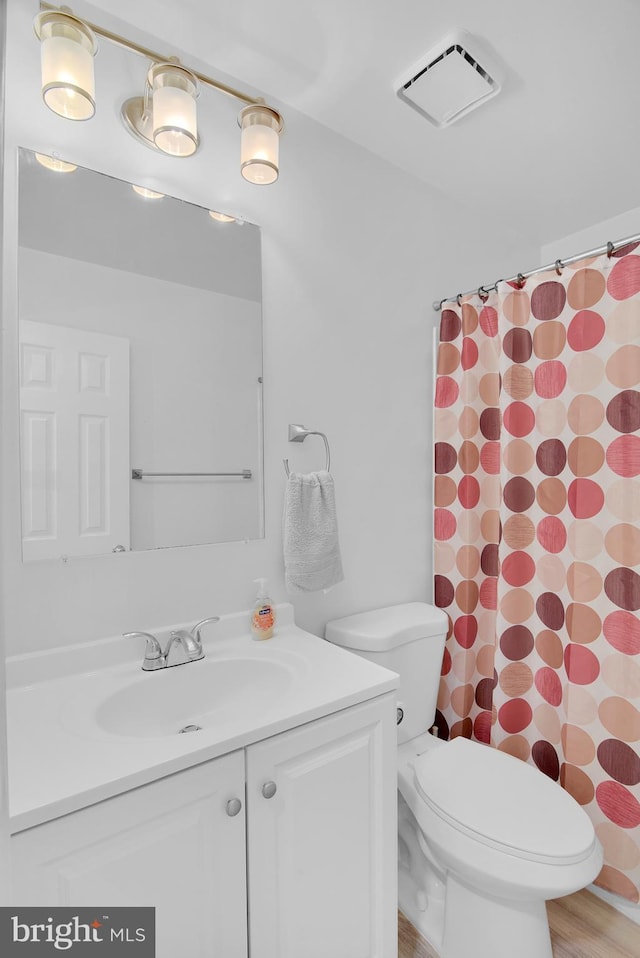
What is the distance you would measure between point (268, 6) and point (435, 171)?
83cm

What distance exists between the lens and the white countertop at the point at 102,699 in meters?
0.80

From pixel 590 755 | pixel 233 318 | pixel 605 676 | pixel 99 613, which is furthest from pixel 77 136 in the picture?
pixel 590 755

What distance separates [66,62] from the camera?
1.08 metres

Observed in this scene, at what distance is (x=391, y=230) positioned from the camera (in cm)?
182

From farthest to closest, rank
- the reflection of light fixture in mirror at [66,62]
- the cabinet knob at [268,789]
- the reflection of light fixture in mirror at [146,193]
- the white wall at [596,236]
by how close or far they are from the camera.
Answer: the white wall at [596,236] → the reflection of light fixture in mirror at [146,193] → the reflection of light fixture in mirror at [66,62] → the cabinet knob at [268,789]

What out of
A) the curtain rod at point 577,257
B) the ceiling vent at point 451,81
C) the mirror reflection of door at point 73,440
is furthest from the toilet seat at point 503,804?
the ceiling vent at point 451,81

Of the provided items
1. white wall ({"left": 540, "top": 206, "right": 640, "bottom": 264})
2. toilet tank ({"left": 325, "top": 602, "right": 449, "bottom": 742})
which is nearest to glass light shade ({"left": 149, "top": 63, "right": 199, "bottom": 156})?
toilet tank ({"left": 325, "top": 602, "right": 449, "bottom": 742})

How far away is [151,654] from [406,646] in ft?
2.56

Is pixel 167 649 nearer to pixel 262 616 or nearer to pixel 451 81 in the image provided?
pixel 262 616

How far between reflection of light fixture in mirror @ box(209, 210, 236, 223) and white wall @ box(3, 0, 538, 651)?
0.03m

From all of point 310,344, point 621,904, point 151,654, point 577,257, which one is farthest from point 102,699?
point 577,257

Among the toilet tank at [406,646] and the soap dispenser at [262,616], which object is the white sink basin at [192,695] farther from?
the toilet tank at [406,646]

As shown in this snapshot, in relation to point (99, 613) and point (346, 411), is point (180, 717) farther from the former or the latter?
point (346, 411)

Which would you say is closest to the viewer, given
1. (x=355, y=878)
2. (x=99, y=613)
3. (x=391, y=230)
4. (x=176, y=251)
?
(x=355, y=878)
